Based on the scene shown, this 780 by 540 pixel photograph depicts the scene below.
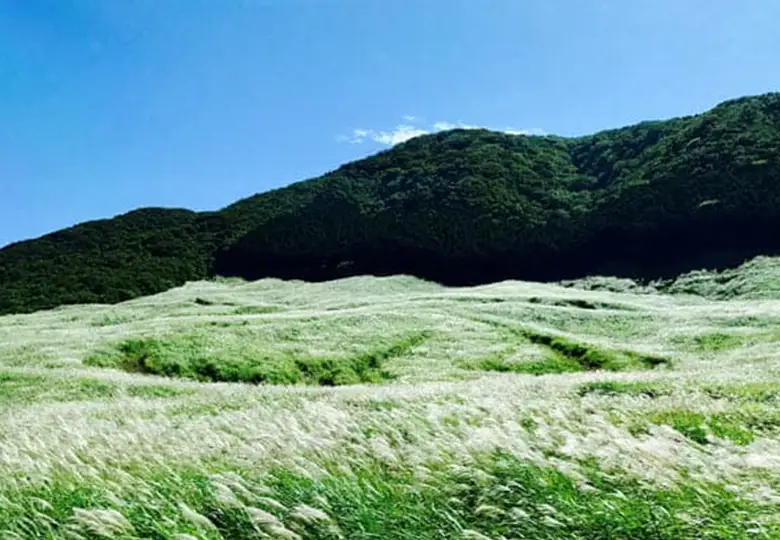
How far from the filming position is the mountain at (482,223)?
118500mm

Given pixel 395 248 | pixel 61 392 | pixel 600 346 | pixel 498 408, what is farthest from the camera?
pixel 395 248

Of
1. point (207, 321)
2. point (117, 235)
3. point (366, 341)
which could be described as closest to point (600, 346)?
point (366, 341)

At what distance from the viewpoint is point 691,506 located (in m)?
7.02

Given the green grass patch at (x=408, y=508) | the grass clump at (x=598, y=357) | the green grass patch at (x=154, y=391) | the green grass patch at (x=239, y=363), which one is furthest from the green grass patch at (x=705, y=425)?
the grass clump at (x=598, y=357)

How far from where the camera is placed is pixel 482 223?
13438cm

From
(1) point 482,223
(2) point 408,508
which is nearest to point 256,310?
(1) point 482,223

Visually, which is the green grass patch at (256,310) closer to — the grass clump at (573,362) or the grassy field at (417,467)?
the grass clump at (573,362)

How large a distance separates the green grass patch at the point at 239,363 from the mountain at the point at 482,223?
74.0 metres

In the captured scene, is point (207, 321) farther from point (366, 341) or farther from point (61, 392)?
point (61, 392)

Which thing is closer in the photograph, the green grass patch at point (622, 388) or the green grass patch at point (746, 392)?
the green grass patch at point (746, 392)

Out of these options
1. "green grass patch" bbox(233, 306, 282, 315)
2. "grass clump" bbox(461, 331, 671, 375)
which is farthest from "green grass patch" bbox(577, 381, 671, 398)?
"green grass patch" bbox(233, 306, 282, 315)

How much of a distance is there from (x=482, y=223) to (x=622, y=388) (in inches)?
4386

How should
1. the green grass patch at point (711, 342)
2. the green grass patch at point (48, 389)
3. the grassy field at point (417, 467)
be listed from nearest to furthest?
the grassy field at point (417, 467)
the green grass patch at point (48, 389)
the green grass patch at point (711, 342)

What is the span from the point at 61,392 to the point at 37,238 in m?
150
